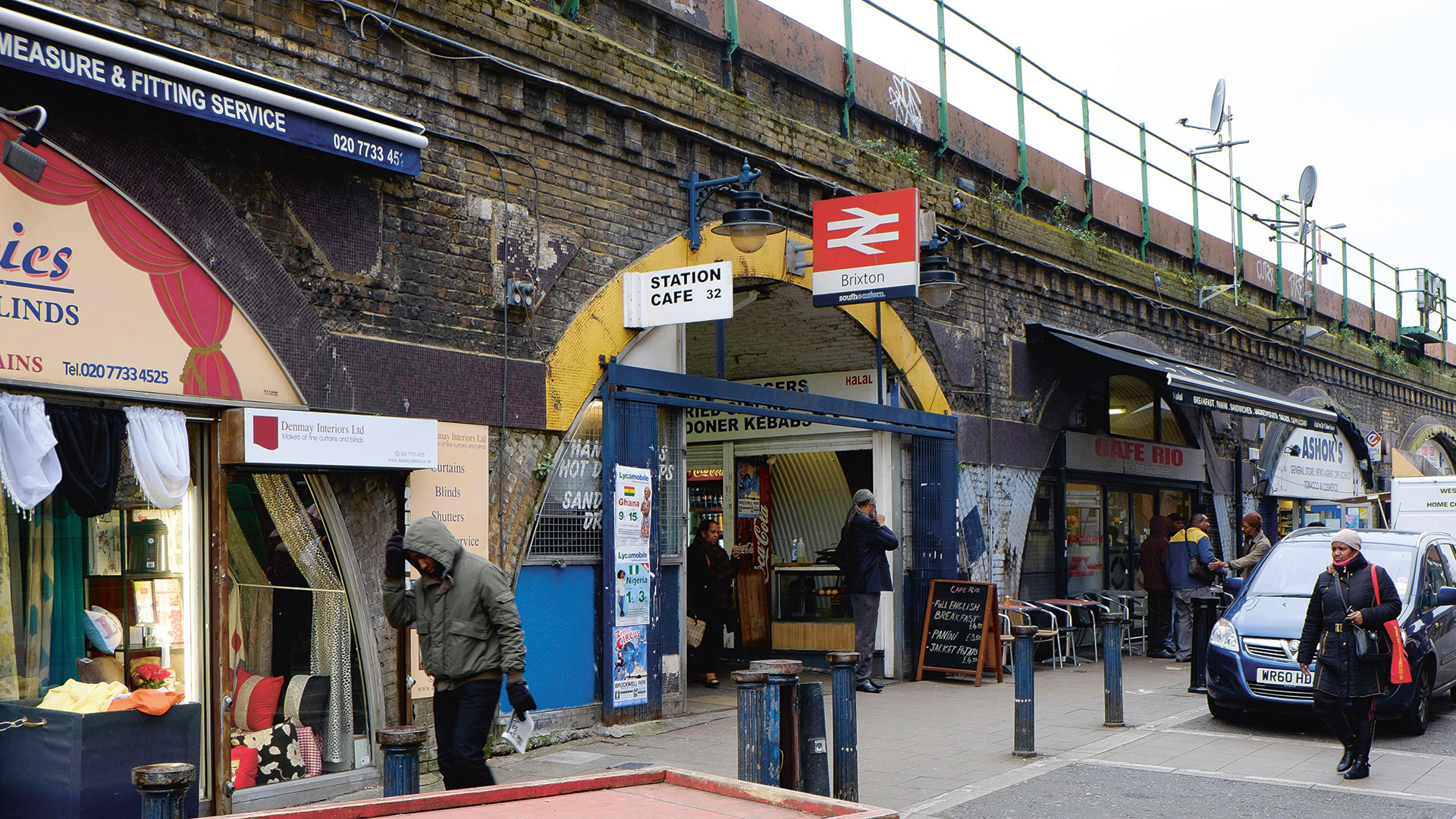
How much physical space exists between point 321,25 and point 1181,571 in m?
11.1

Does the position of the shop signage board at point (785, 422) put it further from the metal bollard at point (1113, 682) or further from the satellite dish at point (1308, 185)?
the satellite dish at point (1308, 185)

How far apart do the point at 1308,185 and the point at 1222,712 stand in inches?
641

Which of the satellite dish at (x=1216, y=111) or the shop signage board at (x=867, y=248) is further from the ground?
the satellite dish at (x=1216, y=111)

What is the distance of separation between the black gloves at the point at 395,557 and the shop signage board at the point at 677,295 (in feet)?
12.5

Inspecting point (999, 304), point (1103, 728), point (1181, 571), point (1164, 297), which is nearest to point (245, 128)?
point (1103, 728)

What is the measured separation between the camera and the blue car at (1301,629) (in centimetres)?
952

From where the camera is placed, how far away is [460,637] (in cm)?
604

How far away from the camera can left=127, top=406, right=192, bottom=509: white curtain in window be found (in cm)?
659

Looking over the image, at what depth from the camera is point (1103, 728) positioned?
32.0ft

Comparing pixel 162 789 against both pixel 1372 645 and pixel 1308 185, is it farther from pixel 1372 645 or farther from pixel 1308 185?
pixel 1308 185

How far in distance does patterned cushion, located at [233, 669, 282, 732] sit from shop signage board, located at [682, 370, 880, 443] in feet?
20.4

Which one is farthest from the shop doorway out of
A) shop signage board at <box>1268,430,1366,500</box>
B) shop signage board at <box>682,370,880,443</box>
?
shop signage board at <box>1268,430,1366,500</box>

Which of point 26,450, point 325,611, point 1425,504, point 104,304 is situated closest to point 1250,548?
point 1425,504

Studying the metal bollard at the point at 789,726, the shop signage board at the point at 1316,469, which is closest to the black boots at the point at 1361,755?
the metal bollard at the point at 789,726
